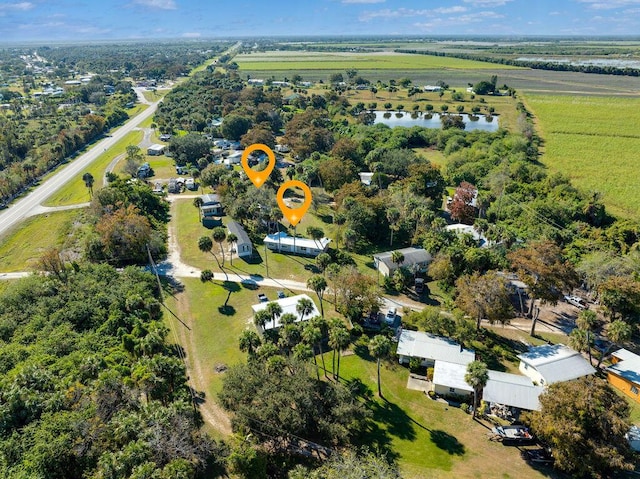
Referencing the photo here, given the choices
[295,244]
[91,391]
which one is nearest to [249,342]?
[91,391]

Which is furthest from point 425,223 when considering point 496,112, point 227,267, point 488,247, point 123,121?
point 123,121

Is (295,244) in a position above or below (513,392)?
above

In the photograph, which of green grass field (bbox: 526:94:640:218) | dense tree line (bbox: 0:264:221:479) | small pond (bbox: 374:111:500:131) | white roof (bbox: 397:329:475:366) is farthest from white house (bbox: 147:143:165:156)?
green grass field (bbox: 526:94:640:218)

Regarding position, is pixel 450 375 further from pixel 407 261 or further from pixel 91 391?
pixel 91 391

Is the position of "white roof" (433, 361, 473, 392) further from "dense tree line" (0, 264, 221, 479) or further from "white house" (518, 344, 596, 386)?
"dense tree line" (0, 264, 221, 479)

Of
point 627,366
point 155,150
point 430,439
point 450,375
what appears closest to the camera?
point 430,439
